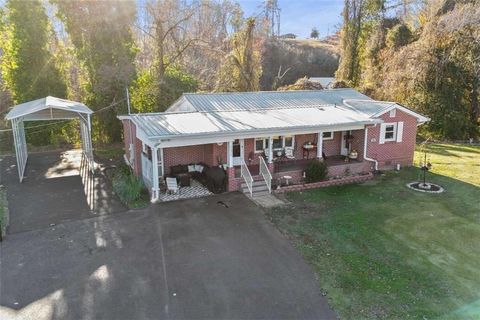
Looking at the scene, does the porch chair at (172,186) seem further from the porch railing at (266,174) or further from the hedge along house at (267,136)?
the porch railing at (266,174)

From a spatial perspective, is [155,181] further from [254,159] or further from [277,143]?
[277,143]

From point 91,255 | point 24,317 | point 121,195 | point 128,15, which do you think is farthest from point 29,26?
point 24,317

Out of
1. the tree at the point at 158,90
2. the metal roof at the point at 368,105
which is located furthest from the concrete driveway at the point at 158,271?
the tree at the point at 158,90

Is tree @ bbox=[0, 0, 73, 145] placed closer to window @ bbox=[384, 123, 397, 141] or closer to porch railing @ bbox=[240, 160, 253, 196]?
porch railing @ bbox=[240, 160, 253, 196]

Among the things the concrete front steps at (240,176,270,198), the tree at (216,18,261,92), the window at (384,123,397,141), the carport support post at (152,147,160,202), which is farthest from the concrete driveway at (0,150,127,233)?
the tree at (216,18,261,92)

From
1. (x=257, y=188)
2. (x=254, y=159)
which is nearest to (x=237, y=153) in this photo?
(x=254, y=159)
